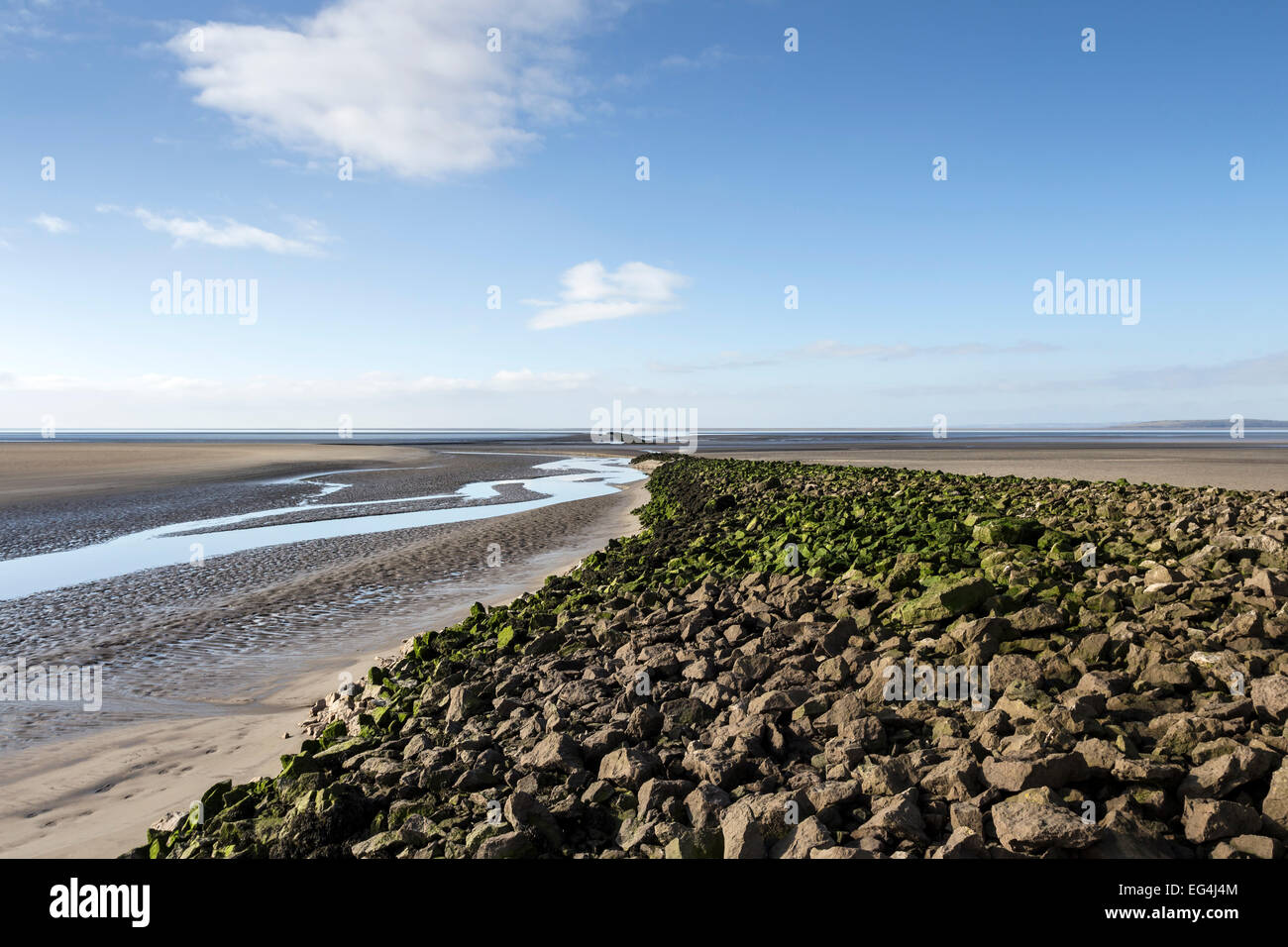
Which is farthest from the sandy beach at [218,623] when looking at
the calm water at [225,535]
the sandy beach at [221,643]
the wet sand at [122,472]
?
the wet sand at [122,472]

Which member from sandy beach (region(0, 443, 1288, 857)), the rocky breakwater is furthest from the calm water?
the rocky breakwater

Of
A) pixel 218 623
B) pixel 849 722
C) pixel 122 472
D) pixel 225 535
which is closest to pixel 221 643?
pixel 218 623

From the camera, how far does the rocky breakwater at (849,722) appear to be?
13.1 feet

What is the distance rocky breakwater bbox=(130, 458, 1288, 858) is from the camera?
3.98 metres

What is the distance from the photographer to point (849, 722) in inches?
201

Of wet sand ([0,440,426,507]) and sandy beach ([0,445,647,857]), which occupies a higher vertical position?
wet sand ([0,440,426,507])

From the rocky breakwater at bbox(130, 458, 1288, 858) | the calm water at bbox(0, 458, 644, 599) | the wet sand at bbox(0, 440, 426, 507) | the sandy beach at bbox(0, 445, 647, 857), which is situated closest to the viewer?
the rocky breakwater at bbox(130, 458, 1288, 858)

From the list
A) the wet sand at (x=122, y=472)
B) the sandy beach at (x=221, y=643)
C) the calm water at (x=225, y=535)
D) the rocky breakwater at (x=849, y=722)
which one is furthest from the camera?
the wet sand at (x=122, y=472)

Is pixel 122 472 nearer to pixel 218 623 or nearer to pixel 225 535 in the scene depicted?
pixel 225 535

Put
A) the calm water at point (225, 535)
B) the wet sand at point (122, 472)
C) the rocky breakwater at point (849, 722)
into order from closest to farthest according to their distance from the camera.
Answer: the rocky breakwater at point (849, 722) → the calm water at point (225, 535) → the wet sand at point (122, 472)

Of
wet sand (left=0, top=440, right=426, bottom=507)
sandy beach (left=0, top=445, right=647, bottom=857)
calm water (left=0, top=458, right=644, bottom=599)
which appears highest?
wet sand (left=0, top=440, right=426, bottom=507)

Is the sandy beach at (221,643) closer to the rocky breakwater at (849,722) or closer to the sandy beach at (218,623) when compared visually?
the sandy beach at (218,623)

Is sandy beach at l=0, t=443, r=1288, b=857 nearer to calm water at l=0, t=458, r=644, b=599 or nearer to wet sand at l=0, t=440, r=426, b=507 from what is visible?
calm water at l=0, t=458, r=644, b=599
